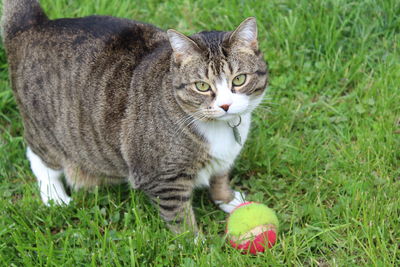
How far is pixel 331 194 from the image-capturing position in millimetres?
3201

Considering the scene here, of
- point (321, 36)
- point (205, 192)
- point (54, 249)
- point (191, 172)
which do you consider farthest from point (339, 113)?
point (54, 249)

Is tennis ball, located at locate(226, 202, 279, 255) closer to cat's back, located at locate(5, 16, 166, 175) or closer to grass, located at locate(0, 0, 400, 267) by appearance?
grass, located at locate(0, 0, 400, 267)

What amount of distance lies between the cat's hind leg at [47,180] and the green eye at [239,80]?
1390 millimetres

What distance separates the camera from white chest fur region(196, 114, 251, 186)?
2.84 meters

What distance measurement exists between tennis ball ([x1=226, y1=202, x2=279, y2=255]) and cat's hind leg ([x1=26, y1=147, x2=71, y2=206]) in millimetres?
1163

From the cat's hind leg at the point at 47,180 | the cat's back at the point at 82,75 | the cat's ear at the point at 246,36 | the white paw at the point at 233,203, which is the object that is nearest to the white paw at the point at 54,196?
the cat's hind leg at the point at 47,180

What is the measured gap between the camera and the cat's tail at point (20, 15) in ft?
10.7

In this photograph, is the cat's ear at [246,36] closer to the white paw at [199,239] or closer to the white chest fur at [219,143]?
the white chest fur at [219,143]

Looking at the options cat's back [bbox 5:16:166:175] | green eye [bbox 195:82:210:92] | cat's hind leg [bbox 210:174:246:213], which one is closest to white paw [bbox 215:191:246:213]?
cat's hind leg [bbox 210:174:246:213]

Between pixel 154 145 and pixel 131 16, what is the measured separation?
6.17 ft

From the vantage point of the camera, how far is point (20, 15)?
3279 mm

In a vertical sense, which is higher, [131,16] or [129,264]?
[131,16]

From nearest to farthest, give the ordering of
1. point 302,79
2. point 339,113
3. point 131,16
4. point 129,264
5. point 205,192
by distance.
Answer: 1. point 129,264
2. point 205,192
3. point 339,113
4. point 302,79
5. point 131,16

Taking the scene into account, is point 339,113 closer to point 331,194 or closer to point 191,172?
point 331,194
